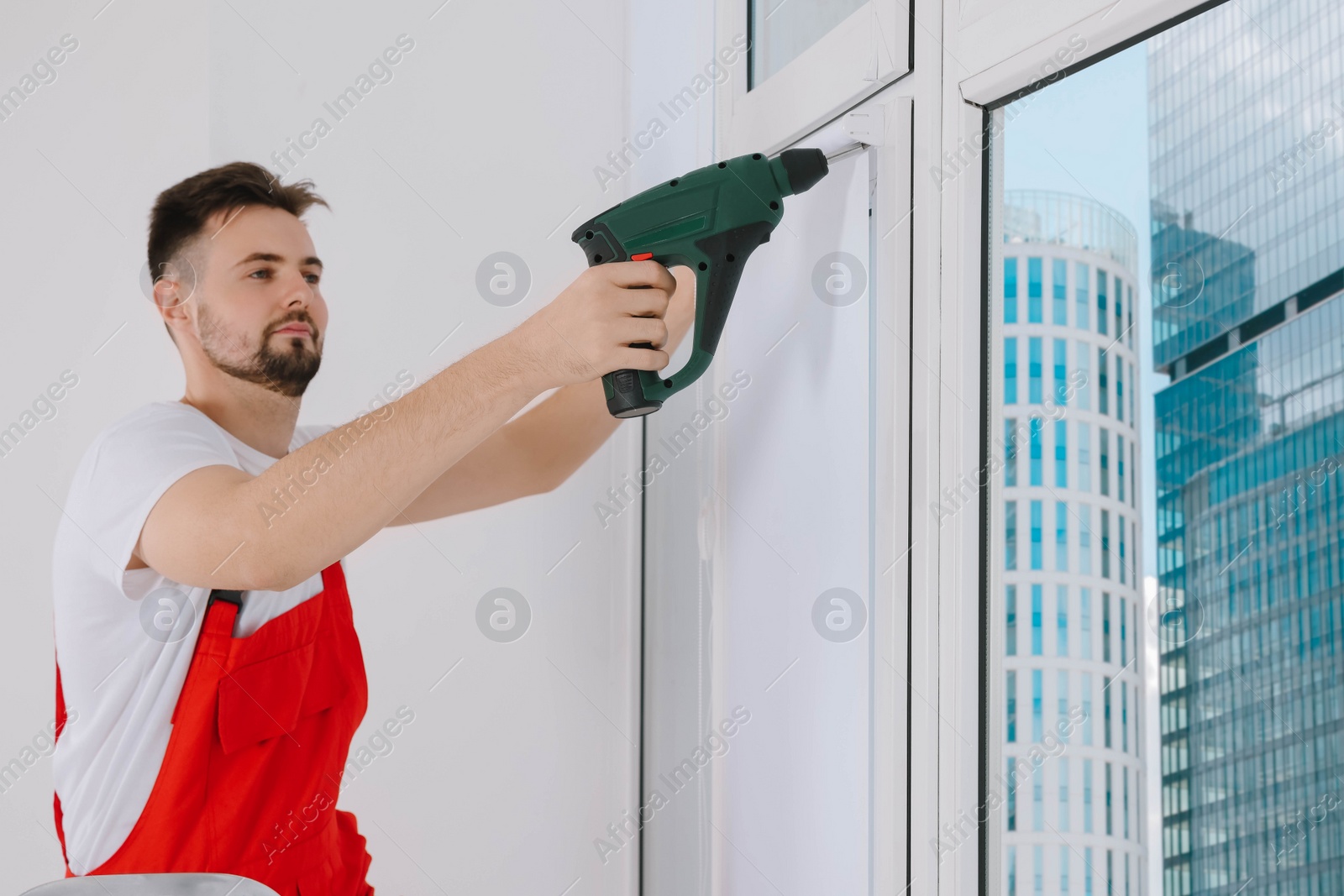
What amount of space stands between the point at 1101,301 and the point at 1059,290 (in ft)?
0.15

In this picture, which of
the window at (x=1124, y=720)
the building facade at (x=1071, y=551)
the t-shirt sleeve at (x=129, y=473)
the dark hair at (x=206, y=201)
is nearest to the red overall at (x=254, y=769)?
the t-shirt sleeve at (x=129, y=473)

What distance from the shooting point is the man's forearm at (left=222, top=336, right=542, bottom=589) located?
942 mm

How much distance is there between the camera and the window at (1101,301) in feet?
2.61

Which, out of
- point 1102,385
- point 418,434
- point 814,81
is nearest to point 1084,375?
point 1102,385

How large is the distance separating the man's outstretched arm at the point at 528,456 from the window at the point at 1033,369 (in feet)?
1.93

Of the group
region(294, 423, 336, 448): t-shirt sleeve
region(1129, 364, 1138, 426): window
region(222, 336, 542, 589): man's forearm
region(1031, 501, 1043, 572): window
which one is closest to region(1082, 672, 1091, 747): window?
region(1031, 501, 1043, 572): window

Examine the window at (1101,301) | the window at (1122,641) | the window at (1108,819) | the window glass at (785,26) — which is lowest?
the window at (1108,819)

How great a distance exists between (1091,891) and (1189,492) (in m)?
0.34

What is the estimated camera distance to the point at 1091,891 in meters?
0.78

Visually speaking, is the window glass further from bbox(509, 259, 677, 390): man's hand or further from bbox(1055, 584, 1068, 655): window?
bbox(1055, 584, 1068, 655): window

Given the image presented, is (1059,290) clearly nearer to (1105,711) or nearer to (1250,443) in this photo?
(1250,443)

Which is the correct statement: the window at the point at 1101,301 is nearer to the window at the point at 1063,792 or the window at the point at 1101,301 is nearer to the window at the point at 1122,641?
the window at the point at 1122,641

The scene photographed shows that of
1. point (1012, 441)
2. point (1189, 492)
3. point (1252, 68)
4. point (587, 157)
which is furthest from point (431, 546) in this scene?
point (1252, 68)

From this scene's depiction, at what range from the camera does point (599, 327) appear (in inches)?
36.9
